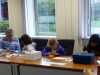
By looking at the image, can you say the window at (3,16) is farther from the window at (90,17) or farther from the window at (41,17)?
the window at (90,17)

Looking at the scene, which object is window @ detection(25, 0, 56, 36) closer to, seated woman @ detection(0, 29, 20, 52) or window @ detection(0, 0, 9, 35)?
window @ detection(0, 0, 9, 35)

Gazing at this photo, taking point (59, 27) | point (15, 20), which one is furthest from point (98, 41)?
point (15, 20)

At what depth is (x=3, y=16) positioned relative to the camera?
5758 millimetres

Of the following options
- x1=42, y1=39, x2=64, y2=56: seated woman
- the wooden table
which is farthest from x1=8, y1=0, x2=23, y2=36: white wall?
the wooden table

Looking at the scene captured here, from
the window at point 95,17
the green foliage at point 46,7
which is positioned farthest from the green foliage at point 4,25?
the window at point 95,17

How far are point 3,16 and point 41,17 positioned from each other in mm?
1131

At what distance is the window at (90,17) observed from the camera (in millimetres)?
A: 4531

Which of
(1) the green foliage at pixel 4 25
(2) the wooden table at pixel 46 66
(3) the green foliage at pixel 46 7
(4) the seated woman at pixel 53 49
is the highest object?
(3) the green foliage at pixel 46 7

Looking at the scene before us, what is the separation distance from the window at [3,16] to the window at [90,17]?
213cm

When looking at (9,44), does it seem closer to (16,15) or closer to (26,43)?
(26,43)

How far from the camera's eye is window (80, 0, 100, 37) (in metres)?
4.53

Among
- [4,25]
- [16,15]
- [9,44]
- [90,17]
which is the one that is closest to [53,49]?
[9,44]

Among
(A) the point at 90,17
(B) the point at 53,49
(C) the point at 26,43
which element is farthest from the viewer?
(A) the point at 90,17

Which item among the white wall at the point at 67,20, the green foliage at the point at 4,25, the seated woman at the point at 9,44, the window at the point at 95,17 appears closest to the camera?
the seated woman at the point at 9,44
